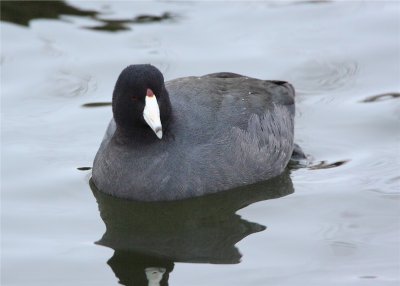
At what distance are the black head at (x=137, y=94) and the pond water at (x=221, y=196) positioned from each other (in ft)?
2.32

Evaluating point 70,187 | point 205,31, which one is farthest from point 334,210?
point 205,31

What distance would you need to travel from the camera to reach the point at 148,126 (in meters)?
8.16

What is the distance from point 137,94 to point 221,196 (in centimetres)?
108

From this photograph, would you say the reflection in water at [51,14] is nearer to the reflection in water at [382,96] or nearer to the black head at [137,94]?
the reflection in water at [382,96]

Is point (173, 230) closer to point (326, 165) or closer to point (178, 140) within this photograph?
point (178, 140)

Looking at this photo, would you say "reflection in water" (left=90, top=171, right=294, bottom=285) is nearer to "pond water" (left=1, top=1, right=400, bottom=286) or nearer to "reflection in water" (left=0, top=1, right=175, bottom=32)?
"pond water" (left=1, top=1, right=400, bottom=286)

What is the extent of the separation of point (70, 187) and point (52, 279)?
1.58 m

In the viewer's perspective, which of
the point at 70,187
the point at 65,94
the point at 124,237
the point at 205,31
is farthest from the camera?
the point at 205,31

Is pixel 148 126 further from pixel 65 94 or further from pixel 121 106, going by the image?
pixel 65 94

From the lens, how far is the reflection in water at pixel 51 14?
39.4 feet

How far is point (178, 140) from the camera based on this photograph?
27.2 ft

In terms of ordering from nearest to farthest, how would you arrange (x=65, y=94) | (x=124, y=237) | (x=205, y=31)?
(x=124, y=237)
(x=65, y=94)
(x=205, y=31)

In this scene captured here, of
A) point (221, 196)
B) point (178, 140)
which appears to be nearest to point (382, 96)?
point (221, 196)

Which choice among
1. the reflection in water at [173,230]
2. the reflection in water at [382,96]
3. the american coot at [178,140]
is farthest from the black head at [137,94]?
the reflection in water at [382,96]
